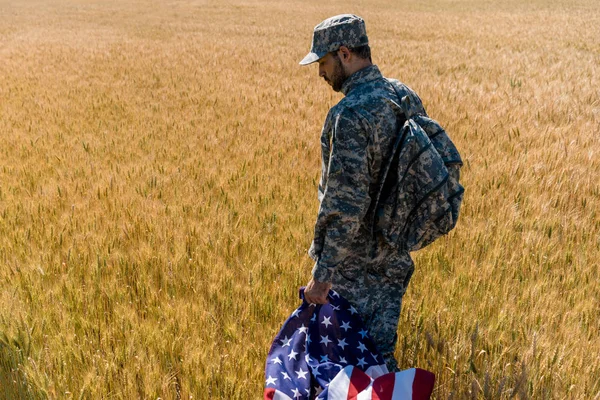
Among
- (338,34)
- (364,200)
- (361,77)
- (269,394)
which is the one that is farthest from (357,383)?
(338,34)

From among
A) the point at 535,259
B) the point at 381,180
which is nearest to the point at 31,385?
the point at 381,180

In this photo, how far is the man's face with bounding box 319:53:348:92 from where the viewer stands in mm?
2031

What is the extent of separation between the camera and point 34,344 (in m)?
2.25

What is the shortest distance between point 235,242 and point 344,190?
4.49 ft

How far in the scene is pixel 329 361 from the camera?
1988mm

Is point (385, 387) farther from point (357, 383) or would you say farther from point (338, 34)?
point (338, 34)

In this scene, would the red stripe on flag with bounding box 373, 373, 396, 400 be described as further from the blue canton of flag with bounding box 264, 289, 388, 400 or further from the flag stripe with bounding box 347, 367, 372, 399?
the blue canton of flag with bounding box 264, 289, 388, 400

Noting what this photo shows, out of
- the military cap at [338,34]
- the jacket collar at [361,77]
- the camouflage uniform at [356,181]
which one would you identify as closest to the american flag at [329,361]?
the camouflage uniform at [356,181]

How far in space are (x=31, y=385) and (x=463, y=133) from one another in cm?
507

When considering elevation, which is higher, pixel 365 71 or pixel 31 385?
pixel 365 71

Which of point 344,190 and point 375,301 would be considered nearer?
point 344,190

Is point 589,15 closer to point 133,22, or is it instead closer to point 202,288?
point 133,22

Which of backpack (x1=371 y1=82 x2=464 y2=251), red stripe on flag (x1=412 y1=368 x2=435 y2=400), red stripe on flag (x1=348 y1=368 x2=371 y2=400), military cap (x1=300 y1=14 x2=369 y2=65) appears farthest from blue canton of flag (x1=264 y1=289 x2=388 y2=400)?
military cap (x1=300 y1=14 x2=369 y2=65)

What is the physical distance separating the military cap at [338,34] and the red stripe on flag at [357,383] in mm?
1190
